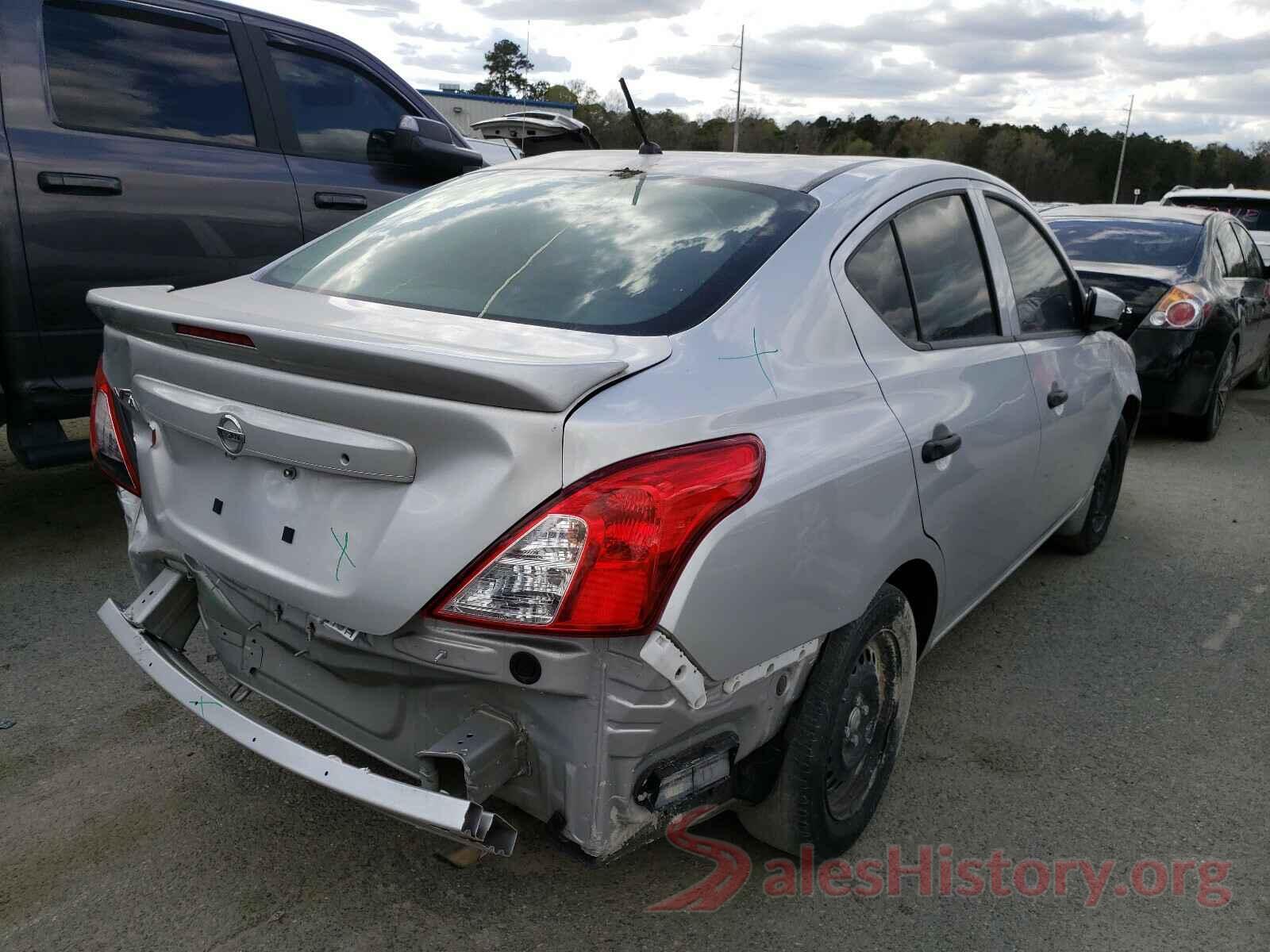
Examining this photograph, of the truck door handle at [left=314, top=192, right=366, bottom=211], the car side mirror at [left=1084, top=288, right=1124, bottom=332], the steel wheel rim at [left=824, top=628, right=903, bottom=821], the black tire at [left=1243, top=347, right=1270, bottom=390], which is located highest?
the truck door handle at [left=314, top=192, right=366, bottom=211]

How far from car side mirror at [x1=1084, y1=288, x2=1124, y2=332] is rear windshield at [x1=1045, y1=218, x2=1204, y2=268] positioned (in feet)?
11.7

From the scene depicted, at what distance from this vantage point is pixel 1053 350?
11.5 ft

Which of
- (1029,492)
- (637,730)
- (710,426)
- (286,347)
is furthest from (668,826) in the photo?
(1029,492)

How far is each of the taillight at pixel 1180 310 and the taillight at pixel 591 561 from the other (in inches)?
240

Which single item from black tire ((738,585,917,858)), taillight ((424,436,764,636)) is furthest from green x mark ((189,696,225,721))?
black tire ((738,585,917,858))

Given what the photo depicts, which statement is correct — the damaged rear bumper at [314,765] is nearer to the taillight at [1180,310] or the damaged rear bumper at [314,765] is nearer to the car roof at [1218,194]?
the taillight at [1180,310]

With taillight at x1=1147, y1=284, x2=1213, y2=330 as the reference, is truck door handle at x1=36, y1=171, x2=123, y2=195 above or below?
above

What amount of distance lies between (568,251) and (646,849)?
1.46 m

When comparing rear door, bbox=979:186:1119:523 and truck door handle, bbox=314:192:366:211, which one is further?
truck door handle, bbox=314:192:366:211

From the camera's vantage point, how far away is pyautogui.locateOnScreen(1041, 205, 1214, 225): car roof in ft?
25.0

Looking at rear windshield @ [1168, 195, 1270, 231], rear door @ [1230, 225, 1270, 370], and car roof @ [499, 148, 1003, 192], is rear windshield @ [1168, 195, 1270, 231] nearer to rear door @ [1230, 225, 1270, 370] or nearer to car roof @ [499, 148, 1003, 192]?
rear door @ [1230, 225, 1270, 370]

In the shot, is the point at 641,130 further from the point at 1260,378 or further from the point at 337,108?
the point at 1260,378

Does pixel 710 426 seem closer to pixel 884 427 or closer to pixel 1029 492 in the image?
pixel 884 427

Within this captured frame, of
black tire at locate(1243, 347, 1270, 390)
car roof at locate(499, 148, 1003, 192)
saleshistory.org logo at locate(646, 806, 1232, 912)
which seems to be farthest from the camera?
black tire at locate(1243, 347, 1270, 390)
